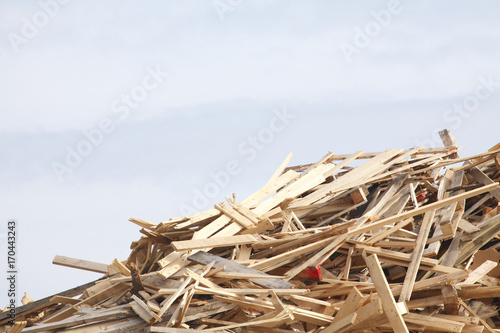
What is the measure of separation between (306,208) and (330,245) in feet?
5.94

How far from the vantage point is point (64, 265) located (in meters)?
9.45

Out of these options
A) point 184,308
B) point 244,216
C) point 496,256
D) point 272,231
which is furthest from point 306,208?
point 184,308

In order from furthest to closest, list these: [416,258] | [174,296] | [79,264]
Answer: [79,264]
[416,258]
[174,296]

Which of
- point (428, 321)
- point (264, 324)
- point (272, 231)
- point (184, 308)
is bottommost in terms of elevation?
point (428, 321)

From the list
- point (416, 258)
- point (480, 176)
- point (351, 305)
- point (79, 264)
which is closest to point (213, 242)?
point (351, 305)

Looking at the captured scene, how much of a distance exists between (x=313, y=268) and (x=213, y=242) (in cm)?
132

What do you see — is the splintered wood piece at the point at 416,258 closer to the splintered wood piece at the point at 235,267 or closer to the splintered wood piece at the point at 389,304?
the splintered wood piece at the point at 389,304

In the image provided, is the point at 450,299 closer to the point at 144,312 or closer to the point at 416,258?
the point at 416,258

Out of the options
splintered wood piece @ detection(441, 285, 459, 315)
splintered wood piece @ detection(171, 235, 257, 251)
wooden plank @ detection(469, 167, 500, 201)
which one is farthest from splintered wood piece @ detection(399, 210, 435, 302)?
splintered wood piece @ detection(171, 235, 257, 251)

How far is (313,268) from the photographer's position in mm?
7320

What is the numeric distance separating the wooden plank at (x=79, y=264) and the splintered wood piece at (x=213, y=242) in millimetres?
2655

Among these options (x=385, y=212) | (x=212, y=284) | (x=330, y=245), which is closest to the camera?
(x=212, y=284)

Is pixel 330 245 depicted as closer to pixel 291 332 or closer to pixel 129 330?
pixel 291 332

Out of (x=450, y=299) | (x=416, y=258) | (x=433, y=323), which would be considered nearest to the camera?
(x=433, y=323)
